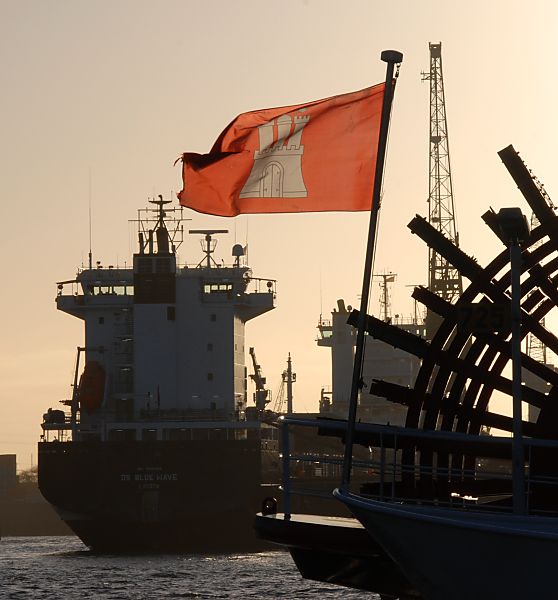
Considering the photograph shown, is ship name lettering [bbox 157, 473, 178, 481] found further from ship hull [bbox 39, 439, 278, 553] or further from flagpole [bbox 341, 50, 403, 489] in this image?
flagpole [bbox 341, 50, 403, 489]

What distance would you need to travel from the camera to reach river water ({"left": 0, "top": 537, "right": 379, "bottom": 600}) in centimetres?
4244

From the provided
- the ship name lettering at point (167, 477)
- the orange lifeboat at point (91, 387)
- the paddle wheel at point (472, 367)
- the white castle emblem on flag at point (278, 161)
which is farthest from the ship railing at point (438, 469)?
the orange lifeboat at point (91, 387)

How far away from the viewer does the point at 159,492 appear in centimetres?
6769

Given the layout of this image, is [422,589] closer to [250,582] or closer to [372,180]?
[372,180]

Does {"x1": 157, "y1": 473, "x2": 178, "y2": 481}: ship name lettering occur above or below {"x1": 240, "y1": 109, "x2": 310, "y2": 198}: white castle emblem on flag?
below

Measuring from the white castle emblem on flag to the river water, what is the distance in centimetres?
2239

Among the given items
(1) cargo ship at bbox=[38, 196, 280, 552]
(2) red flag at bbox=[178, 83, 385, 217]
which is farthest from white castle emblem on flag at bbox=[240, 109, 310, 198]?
(1) cargo ship at bbox=[38, 196, 280, 552]

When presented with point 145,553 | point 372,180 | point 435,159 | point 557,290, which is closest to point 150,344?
point 145,553

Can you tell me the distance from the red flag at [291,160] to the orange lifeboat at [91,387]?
5271 cm

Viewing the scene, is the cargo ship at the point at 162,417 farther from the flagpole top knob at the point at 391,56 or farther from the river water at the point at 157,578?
the flagpole top knob at the point at 391,56

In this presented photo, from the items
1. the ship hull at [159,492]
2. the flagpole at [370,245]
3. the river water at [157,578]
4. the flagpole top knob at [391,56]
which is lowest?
the river water at [157,578]

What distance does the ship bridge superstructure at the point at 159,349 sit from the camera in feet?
236

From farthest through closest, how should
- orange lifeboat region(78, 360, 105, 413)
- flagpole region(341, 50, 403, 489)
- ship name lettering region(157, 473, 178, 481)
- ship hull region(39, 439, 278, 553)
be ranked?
orange lifeboat region(78, 360, 105, 413)
ship name lettering region(157, 473, 178, 481)
ship hull region(39, 439, 278, 553)
flagpole region(341, 50, 403, 489)

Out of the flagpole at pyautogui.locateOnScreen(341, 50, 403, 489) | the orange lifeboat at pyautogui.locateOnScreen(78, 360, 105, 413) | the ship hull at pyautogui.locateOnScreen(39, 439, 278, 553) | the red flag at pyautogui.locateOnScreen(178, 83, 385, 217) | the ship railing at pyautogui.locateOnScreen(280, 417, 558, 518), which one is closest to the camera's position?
the flagpole at pyautogui.locateOnScreen(341, 50, 403, 489)
